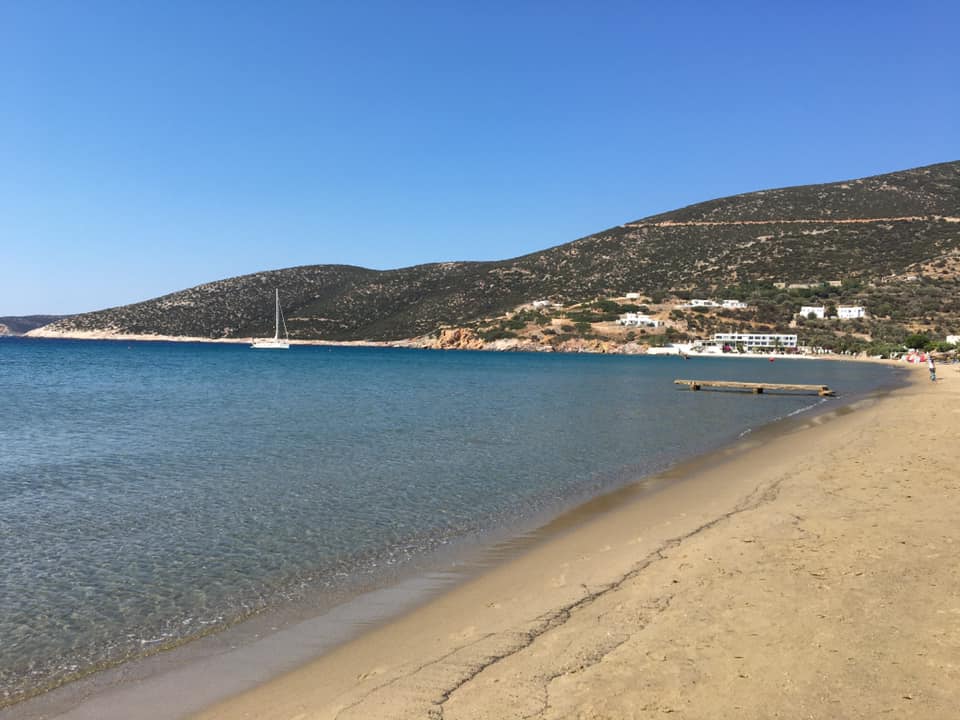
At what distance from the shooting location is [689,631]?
5.66 m

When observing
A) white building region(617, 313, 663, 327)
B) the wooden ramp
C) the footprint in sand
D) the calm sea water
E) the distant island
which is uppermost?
the distant island

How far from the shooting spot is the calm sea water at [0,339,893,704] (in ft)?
24.0

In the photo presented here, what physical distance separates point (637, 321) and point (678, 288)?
12.8m

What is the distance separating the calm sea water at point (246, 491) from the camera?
732 cm

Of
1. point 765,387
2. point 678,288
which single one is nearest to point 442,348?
point 678,288

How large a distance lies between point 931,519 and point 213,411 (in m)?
26.4

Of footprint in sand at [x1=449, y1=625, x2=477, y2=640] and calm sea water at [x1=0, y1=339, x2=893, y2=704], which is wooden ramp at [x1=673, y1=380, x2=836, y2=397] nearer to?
calm sea water at [x1=0, y1=339, x2=893, y2=704]

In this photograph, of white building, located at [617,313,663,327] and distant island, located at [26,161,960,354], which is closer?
distant island, located at [26,161,960,354]

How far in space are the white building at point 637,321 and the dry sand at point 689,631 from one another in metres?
109

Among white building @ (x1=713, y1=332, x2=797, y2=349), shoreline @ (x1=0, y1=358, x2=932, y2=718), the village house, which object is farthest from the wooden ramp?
the village house

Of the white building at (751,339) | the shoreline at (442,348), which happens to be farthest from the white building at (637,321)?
the white building at (751,339)

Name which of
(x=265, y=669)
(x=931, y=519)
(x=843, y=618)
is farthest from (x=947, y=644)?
(x=265, y=669)

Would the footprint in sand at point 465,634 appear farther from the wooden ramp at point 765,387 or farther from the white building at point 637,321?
the white building at point 637,321

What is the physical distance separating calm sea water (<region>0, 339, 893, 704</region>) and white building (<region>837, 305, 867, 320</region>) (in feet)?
260
